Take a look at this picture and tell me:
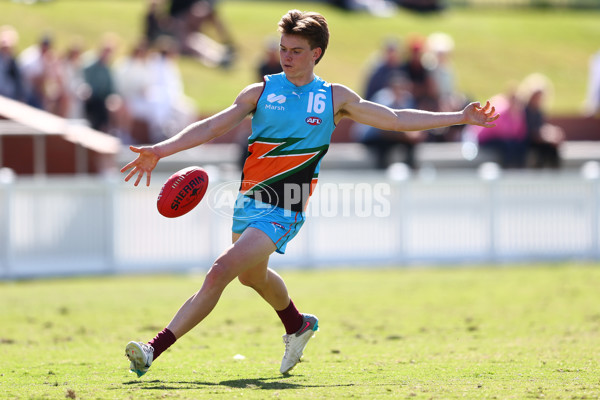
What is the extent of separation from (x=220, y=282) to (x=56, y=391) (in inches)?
46.9

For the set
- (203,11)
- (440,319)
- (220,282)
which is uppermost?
(203,11)

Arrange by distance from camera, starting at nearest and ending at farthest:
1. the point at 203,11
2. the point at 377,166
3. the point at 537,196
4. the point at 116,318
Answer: the point at 116,318 → the point at 537,196 → the point at 377,166 → the point at 203,11

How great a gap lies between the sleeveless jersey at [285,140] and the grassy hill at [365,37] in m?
16.8

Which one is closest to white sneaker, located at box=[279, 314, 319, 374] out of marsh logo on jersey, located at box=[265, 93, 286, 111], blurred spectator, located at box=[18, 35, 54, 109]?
marsh logo on jersey, located at box=[265, 93, 286, 111]

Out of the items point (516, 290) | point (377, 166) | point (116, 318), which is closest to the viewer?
point (116, 318)

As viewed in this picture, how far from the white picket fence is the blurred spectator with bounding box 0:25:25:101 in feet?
7.55

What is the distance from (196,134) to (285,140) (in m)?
0.58

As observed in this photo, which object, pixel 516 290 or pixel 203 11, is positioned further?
pixel 203 11

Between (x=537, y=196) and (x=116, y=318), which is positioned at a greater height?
(x=537, y=196)

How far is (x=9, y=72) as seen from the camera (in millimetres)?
16312

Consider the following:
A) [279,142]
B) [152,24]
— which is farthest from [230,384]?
[152,24]

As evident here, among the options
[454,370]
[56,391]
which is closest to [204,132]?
[56,391]

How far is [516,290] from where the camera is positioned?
12.1 meters

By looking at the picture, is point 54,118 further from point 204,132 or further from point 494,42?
point 494,42
